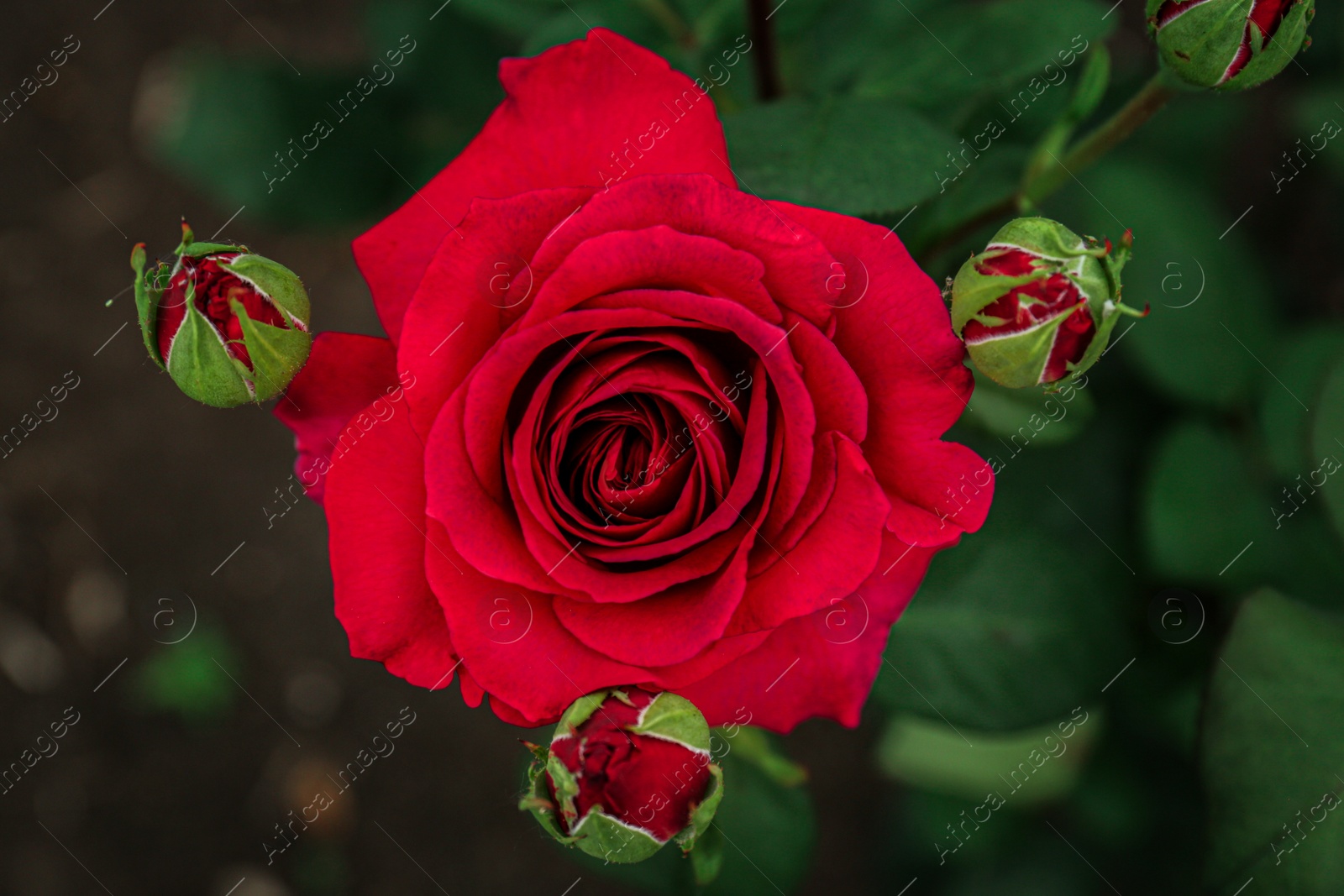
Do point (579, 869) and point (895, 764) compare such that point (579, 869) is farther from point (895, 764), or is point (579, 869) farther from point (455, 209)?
point (455, 209)

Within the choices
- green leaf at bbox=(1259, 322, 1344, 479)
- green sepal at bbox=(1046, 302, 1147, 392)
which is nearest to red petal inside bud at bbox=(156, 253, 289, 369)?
green sepal at bbox=(1046, 302, 1147, 392)

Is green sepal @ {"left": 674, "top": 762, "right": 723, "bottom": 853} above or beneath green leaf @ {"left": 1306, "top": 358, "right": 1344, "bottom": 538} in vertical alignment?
above

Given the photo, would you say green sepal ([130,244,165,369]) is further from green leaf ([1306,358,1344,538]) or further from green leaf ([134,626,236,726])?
green leaf ([134,626,236,726])

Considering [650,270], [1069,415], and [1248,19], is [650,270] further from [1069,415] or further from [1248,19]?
[1069,415]

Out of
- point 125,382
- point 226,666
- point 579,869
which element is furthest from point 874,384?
point 125,382

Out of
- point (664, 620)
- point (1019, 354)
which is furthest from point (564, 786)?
point (1019, 354)

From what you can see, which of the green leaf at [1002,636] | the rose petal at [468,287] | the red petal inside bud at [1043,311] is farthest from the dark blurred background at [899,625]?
the rose petal at [468,287]
